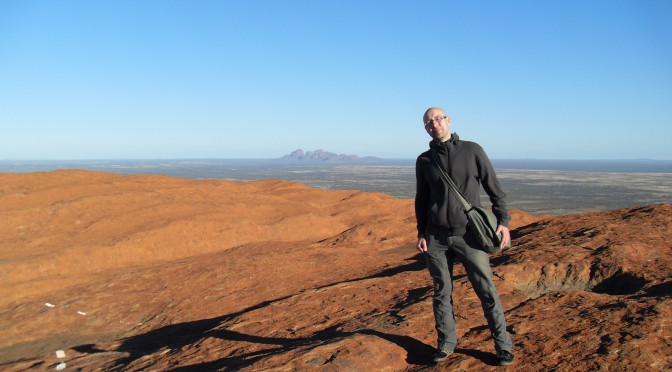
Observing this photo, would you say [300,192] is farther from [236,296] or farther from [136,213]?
[236,296]

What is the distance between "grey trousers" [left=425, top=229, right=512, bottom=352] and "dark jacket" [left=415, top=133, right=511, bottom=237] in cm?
12

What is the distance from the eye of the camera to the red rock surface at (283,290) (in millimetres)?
4324

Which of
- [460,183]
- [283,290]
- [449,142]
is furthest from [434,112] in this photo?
[283,290]

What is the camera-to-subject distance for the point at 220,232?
16.5m

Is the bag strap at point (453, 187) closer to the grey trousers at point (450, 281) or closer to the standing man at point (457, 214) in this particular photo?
the standing man at point (457, 214)

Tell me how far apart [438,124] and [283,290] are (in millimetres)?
6523

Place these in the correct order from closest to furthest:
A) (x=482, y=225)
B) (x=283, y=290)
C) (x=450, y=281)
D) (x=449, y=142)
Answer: (x=482, y=225) → (x=449, y=142) → (x=450, y=281) → (x=283, y=290)

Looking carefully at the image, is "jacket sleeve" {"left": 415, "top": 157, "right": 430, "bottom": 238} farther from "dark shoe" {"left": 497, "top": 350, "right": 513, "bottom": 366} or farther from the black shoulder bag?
"dark shoe" {"left": 497, "top": 350, "right": 513, "bottom": 366}

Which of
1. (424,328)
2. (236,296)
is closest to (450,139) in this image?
(424,328)

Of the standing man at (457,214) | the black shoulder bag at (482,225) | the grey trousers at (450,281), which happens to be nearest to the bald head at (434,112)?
the standing man at (457,214)

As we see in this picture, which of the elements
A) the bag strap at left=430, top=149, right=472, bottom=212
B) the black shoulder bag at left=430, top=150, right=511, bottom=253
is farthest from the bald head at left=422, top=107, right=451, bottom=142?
the black shoulder bag at left=430, top=150, right=511, bottom=253

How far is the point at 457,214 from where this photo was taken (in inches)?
146

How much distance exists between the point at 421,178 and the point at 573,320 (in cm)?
226

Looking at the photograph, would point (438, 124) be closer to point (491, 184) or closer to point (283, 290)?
point (491, 184)
